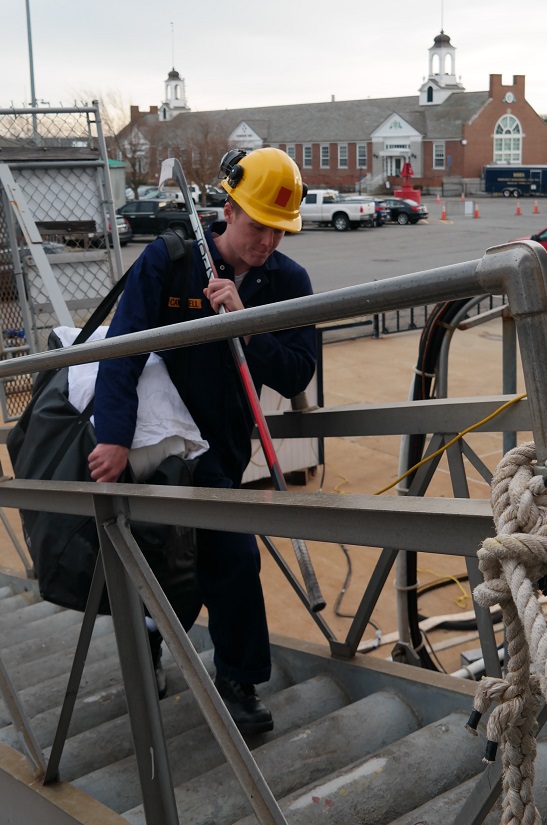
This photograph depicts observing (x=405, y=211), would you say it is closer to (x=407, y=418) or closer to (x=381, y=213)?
(x=381, y=213)

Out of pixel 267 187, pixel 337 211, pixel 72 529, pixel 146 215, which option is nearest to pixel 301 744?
pixel 72 529

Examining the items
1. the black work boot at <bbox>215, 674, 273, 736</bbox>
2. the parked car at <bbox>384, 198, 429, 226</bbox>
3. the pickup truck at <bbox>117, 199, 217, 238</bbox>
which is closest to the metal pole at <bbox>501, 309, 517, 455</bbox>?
the black work boot at <bbox>215, 674, 273, 736</bbox>

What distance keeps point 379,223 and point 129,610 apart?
38.5 m

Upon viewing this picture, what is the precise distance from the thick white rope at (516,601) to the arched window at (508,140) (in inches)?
2771

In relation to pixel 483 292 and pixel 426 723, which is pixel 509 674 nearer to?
pixel 483 292

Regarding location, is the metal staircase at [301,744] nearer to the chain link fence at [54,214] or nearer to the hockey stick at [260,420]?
the hockey stick at [260,420]

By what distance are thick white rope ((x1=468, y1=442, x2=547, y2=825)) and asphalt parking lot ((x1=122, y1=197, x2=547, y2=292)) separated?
17.6 meters

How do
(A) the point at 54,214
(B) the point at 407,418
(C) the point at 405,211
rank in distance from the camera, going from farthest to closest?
(C) the point at 405,211 < (A) the point at 54,214 < (B) the point at 407,418

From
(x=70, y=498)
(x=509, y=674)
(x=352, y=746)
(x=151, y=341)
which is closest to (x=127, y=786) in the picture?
(x=352, y=746)

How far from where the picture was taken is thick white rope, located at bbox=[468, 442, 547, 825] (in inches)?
52.4

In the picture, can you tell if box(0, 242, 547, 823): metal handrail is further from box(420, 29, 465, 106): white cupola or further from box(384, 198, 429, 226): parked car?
box(420, 29, 465, 106): white cupola

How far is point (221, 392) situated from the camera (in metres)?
3.04

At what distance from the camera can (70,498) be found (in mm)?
2562

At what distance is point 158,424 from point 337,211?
36.3 m
